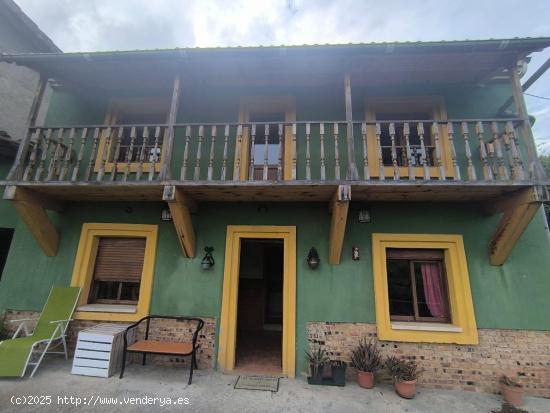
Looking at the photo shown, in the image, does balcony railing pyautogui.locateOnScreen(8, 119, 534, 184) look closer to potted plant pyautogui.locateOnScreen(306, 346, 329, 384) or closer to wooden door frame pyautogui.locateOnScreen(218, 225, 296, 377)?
wooden door frame pyautogui.locateOnScreen(218, 225, 296, 377)

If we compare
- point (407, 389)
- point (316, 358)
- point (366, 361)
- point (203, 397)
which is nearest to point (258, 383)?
point (203, 397)

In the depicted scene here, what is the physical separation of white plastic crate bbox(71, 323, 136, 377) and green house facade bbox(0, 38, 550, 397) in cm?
61

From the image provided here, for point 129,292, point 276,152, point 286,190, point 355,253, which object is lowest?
point 129,292

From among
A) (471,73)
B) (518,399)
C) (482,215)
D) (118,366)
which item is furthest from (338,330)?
(471,73)

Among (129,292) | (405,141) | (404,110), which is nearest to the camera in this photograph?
(405,141)

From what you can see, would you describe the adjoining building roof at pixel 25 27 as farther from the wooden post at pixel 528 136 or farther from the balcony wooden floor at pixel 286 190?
the wooden post at pixel 528 136

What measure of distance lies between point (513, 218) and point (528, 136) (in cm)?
131

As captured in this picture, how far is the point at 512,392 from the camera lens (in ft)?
12.2

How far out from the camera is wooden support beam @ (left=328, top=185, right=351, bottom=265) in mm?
3949

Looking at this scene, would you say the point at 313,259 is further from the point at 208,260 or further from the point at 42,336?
the point at 42,336

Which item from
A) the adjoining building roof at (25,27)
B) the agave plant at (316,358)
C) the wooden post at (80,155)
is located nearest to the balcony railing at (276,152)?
the wooden post at (80,155)

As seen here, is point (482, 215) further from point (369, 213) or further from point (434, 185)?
point (369, 213)

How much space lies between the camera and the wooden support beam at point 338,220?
13.0 ft

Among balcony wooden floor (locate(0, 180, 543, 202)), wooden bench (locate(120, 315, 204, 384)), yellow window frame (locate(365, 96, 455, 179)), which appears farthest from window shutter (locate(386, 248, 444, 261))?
wooden bench (locate(120, 315, 204, 384))
